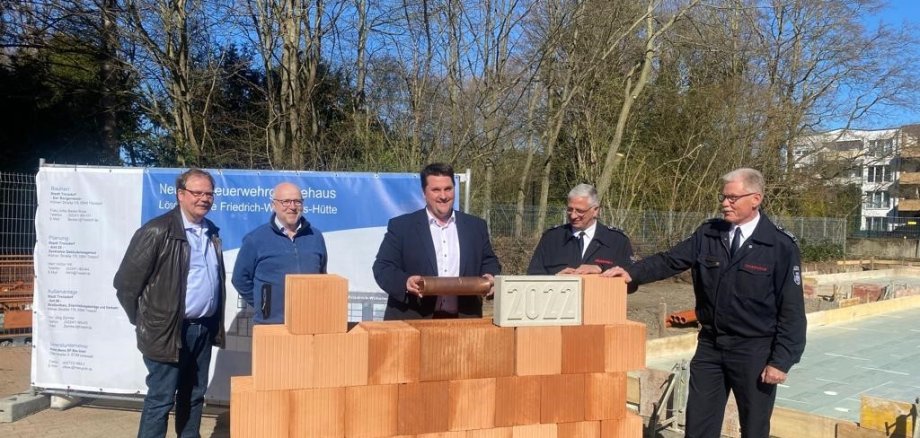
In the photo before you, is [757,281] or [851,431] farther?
[851,431]

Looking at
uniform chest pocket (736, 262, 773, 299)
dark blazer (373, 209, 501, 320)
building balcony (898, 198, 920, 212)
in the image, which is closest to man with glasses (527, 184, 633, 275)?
dark blazer (373, 209, 501, 320)

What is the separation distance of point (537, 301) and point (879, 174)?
196ft

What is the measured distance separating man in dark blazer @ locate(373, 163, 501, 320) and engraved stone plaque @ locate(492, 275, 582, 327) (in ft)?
2.67

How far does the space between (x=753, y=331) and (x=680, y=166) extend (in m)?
19.9

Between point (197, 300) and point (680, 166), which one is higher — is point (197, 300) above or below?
below

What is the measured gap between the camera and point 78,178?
19.1 feet

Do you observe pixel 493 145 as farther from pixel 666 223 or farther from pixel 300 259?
pixel 666 223

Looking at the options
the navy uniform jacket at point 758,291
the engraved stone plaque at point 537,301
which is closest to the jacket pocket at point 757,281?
the navy uniform jacket at point 758,291

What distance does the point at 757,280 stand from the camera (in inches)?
149

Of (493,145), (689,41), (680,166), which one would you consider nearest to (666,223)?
(680,166)

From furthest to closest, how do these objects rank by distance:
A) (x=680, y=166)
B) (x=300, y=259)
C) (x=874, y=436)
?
(x=680, y=166) → (x=874, y=436) → (x=300, y=259)

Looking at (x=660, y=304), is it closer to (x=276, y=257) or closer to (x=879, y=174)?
(x=276, y=257)

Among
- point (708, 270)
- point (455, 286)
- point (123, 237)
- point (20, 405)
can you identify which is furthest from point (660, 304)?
point (455, 286)

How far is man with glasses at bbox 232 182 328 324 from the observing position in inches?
170
